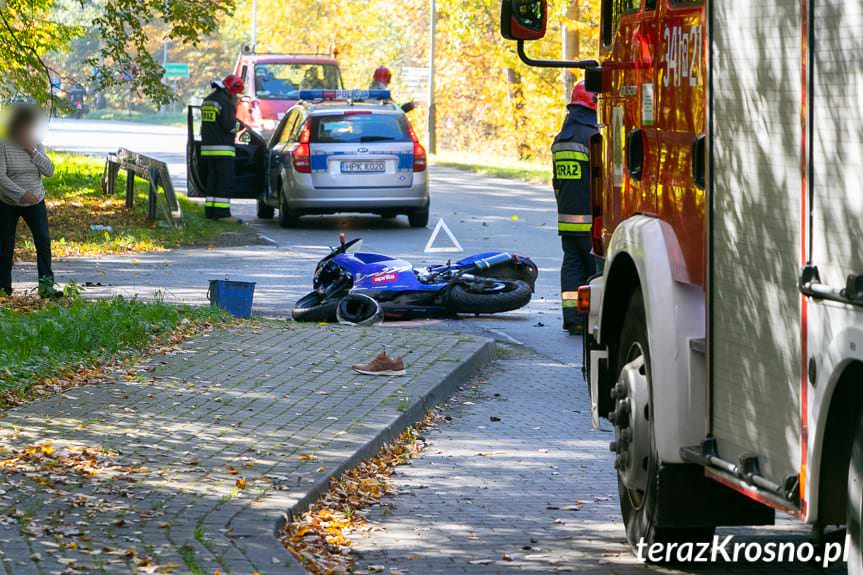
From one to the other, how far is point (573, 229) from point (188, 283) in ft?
16.7

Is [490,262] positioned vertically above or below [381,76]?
below

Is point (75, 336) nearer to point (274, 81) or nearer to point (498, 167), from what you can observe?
point (274, 81)

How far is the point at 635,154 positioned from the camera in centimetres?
625

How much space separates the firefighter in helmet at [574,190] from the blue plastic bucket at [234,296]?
8.95ft

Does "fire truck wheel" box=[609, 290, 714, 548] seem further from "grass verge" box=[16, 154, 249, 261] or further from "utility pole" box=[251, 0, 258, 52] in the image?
"utility pole" box=[251, 0, 258, 52]

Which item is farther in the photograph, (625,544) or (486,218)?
(486,218)

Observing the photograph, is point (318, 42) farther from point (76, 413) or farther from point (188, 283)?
point (76, 413)

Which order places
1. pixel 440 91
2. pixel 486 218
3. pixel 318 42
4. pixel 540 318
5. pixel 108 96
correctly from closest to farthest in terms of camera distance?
1. pixel 540 318
2. pixel 486 218
3. pixel 440 91
4. pixel 318 42
5. pixel 108 96

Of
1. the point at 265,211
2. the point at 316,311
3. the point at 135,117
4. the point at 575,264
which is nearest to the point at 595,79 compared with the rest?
the point at 575,264

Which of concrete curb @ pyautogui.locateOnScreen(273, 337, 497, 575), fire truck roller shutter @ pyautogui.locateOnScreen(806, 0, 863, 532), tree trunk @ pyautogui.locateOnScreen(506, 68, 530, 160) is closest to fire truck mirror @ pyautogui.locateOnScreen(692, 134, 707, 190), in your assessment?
fire truck roller shutter @ pyautogui.locateOnScreen(806, 0, 863, 532)

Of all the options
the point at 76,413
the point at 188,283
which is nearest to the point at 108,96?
A: the point at 188,283

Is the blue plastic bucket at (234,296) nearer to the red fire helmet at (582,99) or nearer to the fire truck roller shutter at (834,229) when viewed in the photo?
the red fire helmet at (582,99)

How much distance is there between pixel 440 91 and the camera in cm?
5991

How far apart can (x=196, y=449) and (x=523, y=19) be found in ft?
8.86
